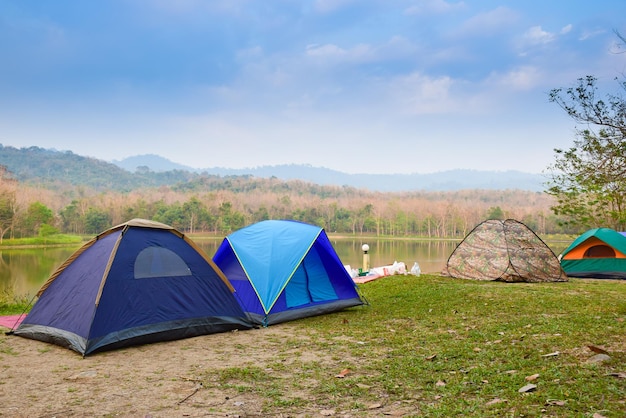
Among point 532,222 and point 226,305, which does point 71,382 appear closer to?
point 226,305

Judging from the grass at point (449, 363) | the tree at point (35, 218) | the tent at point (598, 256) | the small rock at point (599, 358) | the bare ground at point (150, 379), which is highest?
the tree at point (35, 218)

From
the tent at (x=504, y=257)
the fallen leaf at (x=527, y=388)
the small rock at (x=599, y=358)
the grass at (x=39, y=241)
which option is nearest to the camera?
the fallen leaf at (x=527, y=388)

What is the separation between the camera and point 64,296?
6.12 meters

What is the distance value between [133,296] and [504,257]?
27.5 feet

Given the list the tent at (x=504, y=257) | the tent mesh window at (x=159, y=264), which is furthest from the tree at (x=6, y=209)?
the tent mesh window at (x=159, y=264)

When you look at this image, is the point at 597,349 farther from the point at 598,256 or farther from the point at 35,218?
the point at 35,218

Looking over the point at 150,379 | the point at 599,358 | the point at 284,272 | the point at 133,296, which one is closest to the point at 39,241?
the point at 284,272

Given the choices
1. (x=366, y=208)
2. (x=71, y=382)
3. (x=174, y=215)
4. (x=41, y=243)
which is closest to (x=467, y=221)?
(x=366, y=208)

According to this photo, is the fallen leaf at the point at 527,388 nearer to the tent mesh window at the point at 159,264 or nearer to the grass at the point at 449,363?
the grass at the point at 449,363

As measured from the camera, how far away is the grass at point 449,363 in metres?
3.51

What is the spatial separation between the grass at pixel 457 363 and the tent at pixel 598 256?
5441 mm

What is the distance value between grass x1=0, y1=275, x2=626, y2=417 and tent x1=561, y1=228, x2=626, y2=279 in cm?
525

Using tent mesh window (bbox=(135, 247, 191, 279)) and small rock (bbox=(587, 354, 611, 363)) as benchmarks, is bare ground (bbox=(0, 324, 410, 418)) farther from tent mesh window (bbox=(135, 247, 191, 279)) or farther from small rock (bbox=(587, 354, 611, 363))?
small rock (bbox=(587, 354, 611, 363))

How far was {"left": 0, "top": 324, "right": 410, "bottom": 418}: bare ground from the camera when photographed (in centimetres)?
364
